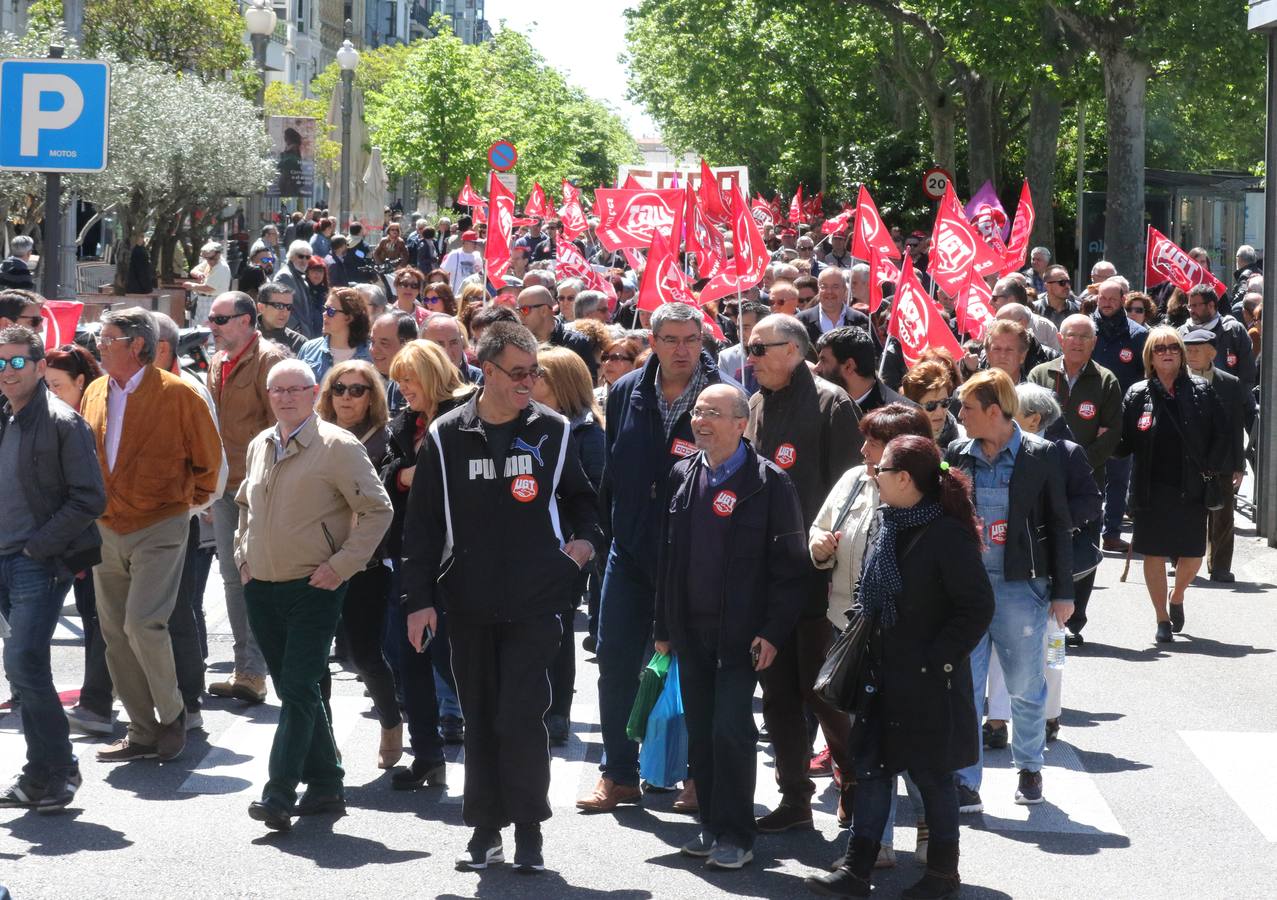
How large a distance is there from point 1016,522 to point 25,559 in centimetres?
384

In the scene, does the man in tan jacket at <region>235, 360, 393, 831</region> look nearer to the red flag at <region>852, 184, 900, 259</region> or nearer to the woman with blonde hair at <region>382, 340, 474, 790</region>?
the woman with blonde hair at <region>382, 340, 474, 790</region>

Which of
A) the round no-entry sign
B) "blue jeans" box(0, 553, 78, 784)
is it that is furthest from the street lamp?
"blue jeans" box(0, 553, 78, 784)

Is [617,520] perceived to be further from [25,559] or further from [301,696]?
[25,559]

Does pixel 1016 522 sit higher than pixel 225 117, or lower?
lower

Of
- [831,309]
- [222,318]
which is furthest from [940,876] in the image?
[831,309]

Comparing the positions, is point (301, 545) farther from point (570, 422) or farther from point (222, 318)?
point (222, 318)

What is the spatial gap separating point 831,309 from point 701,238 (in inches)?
42.1

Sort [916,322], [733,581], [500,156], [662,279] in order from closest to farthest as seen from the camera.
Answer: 1. [733,581]
2. [916,322]
3. [662,279]
4. [500,156]

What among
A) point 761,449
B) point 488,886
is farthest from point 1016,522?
point 488,886

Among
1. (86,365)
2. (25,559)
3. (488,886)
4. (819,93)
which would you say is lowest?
(488,886)

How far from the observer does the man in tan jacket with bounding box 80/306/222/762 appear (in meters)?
7.84

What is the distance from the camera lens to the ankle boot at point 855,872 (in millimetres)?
6266

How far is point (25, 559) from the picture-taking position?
7125mm

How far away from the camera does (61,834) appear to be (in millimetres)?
6879
